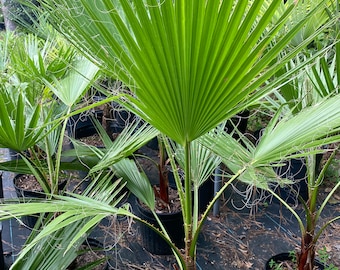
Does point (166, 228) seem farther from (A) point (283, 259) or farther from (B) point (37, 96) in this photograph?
(B) point (37, 96)

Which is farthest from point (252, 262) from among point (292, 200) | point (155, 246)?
point (292, 200)

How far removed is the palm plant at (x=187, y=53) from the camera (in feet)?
2.23

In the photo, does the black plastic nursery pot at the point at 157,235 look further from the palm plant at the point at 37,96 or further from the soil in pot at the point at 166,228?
the palm plant at the point at 37,96

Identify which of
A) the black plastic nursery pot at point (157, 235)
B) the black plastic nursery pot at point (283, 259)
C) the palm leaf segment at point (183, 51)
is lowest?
the black plastic nursery pot at point (157, 235)

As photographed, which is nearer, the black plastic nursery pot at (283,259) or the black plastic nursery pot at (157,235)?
the black plastic nursery pot at (283,259)

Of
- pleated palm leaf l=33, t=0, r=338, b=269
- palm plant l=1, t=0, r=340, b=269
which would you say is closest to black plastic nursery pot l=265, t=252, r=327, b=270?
palm plant l=1, t=0, r=340, b=269

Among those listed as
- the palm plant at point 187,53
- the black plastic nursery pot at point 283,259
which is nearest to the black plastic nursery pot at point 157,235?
the black plastic nursery pot at point 283,259

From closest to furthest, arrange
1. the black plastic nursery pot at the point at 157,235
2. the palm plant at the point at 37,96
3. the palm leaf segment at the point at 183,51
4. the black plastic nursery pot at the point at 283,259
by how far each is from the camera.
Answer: the palm leaf segment at the point at 183,51
the palm plant at the point at 37,96
the black plastic nursery pot at the point at 283,259
the black plastic nursery pot at the point at 157,235

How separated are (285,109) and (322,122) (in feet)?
1.59

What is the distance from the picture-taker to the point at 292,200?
2.16 m

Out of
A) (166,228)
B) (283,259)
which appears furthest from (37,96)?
(283,259)

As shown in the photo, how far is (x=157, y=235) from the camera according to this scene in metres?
1.73

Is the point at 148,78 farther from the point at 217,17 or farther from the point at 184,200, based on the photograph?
the point at 184,200

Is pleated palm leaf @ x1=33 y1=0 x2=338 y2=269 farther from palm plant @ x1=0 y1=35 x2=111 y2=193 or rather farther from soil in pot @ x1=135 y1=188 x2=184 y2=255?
soil in pot @ x1=135 y1=188 x2=184 y2=255
